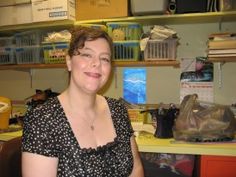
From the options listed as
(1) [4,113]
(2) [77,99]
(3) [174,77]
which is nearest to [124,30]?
(3) [174,77]

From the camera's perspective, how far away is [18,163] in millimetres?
1383

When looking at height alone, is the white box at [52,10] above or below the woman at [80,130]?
above

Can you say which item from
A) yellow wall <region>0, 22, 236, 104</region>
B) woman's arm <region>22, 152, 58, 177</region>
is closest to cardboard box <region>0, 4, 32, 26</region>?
yellow wall <region>0, 22, 236, 104</region>

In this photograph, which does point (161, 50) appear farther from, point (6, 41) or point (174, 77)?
point (6, 41)

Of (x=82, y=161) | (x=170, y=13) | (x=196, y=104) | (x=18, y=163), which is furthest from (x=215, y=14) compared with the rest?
(x=18, y=163)

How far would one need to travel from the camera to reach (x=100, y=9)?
2244 millimetres

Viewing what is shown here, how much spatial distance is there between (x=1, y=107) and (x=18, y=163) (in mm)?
1076

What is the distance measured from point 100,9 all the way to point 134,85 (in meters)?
0.73

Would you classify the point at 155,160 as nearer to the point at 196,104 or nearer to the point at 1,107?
the point at 196,104

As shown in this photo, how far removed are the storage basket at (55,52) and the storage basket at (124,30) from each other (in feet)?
1.34

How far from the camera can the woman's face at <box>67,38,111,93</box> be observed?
1.23m

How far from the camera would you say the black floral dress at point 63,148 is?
1138mm

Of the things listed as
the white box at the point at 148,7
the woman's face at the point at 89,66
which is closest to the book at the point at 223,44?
the white box at the point at 148,7

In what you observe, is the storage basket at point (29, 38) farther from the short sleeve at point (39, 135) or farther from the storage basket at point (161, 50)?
the short sleeve at point (39, 135)
